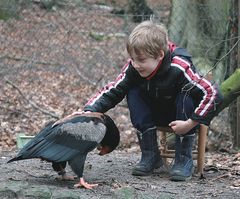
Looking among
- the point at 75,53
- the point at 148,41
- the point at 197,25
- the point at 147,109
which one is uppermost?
the point at 197,25

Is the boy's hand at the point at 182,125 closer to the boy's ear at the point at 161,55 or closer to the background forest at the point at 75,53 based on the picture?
the boy's ear at the point at 161,55

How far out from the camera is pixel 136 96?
491cm

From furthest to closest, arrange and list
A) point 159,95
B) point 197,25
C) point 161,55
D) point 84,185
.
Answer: point 197,25 < point 159,95 < point 161,55 < point 84,185

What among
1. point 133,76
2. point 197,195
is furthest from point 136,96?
point 197,195

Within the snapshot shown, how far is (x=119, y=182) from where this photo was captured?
183 inches

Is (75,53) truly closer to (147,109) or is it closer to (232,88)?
(232,88)

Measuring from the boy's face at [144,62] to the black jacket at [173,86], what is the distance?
0.07m

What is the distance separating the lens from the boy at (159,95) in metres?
4.64

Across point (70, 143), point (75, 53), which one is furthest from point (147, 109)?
point (75, 53)

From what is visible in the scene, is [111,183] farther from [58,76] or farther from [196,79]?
[58,76]

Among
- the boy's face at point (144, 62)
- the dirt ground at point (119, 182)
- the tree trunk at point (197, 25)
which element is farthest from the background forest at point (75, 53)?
the boy's face at point (144, 62)

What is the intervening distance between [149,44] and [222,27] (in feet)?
9.46

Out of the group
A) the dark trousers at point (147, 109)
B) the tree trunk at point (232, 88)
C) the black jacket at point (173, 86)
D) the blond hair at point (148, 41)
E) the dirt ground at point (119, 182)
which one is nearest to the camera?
the dirt ground at point (119, 182)

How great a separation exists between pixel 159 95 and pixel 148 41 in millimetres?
459
